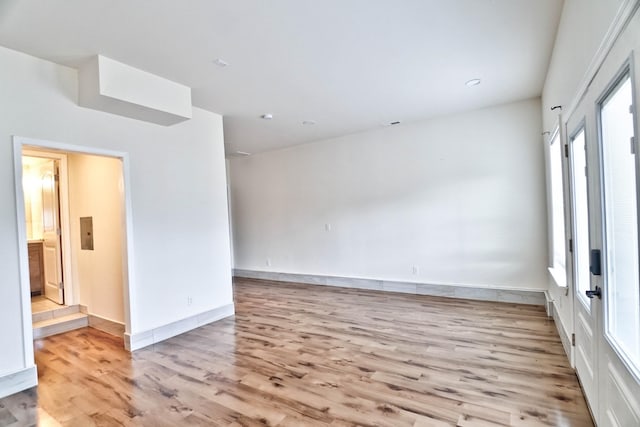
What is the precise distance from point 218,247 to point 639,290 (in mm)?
4246

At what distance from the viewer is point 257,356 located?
3.25 m

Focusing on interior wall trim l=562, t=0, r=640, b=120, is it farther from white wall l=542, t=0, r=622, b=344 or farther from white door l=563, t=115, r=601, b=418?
white door l=563, t=115, r=601, b=418

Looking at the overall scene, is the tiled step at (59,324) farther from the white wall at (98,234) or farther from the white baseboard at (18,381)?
the white baseboard at (18,381)

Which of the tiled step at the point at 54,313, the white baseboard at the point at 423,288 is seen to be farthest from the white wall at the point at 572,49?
the tiled step at the point at 54,313

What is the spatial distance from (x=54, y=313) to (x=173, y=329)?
6.15 feet

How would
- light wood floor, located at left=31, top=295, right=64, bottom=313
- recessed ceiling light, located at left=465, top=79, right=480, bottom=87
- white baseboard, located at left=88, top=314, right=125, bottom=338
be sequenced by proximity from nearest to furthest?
recessed ceiling light, located at left=465, top=79, right=480, bottom=87
white baseboard, located at left=88, top=314, right=125, bottom=338
light wood floor, located at left=31, top=295, right=64, bottom=313

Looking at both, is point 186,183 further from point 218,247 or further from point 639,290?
point 639,290

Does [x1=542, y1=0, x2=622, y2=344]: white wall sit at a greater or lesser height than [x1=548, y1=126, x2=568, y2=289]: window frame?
greater

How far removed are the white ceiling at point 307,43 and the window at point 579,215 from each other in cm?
109

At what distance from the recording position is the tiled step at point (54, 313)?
4250mm

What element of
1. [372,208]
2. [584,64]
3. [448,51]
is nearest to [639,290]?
[584,64]

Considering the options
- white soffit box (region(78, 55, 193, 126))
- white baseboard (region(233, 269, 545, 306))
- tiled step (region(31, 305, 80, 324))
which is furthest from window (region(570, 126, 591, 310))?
tiled step (region(31, 305, 80, 324))

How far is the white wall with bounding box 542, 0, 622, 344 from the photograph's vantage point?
161 cm

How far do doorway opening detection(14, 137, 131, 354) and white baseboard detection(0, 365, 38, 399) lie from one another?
85 cm
